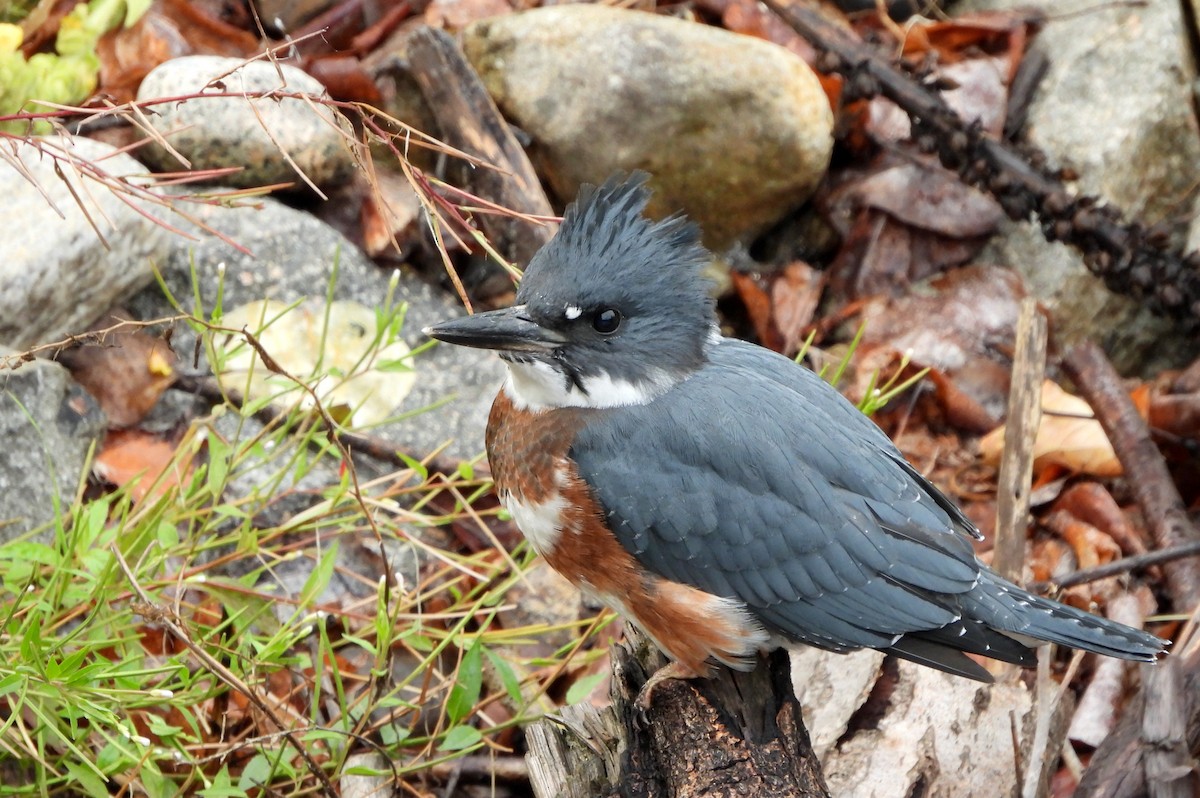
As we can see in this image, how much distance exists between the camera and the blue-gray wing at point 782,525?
3025 millimetres

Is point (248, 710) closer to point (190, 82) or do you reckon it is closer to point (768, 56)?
point (190, 82)

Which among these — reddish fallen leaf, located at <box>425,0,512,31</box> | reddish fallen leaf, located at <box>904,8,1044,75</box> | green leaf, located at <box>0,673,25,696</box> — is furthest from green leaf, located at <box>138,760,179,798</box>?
reddish fallen leaf, located at <box>904,8,1044,75</box>

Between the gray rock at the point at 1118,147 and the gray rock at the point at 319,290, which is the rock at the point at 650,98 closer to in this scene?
the gray rock at the point at 319,290

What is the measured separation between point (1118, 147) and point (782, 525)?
3.35m

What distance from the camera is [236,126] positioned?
15.7 ft

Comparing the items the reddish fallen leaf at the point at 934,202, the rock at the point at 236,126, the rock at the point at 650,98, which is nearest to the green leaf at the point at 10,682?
the rock at the point at 236,126

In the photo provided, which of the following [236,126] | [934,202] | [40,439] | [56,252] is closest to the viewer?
[40,439]

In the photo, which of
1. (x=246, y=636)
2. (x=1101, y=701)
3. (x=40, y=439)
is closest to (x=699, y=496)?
(x=246, y=636)

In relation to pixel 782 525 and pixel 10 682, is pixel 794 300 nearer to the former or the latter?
pixel 782 525

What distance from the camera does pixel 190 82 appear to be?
474 cm

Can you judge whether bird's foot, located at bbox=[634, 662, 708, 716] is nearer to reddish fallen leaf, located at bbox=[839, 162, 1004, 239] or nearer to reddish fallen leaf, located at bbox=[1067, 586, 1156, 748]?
reddish fallen leaf, located at bbox=[1067, 586, 1156, 748]

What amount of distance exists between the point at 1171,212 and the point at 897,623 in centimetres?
341

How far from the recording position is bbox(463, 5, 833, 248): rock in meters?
5.19

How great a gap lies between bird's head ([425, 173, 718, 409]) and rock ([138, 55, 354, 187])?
1862 mm
